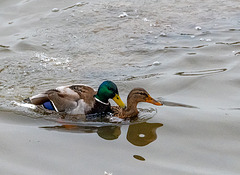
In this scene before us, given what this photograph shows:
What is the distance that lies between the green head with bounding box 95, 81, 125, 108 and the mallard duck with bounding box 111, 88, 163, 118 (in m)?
0.10

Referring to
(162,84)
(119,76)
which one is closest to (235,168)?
(162,84)

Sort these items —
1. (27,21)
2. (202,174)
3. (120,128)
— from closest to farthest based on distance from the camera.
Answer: (202,174) → (120,128) → (27,21)

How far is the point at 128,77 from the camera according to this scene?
8164 millimetres

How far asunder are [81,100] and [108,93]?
42cm

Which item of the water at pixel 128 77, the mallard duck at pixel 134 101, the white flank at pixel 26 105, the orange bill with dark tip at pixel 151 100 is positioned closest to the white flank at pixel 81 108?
the water at pixel 128 77

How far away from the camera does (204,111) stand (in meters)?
6.79

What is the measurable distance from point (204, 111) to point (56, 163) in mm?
2424

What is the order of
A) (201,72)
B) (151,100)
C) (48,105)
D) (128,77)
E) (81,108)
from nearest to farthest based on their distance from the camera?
(151,100) → (81,108) → (48,105) → (128,77) → (201,72)

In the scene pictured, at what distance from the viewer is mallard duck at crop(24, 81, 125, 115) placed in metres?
6.98

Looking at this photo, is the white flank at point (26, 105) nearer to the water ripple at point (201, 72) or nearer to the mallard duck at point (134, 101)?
the mallard duck at point (134, 101)

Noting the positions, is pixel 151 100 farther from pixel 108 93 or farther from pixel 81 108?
pixel 81 108

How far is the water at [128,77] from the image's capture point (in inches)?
218

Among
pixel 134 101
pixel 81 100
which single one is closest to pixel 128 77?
pixel 134 101

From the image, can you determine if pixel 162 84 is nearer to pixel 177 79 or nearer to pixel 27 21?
A: pixel 177 79
